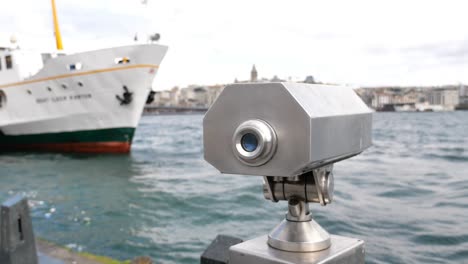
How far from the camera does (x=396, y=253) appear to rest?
22.8ft

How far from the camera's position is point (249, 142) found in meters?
1.13

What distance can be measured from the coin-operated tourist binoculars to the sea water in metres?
5.77

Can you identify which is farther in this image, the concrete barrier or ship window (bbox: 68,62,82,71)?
ship window (bbox: 68,62,82,71)

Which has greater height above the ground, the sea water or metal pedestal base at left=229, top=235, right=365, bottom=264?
metal pedestal base at left=229, top=235, right=365, bottom=264

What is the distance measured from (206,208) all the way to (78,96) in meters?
13.5

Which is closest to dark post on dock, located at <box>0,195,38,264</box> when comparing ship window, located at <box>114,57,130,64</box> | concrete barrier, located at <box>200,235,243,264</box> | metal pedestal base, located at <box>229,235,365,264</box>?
concrete barrier, located at <box>200,235,243,264</box>

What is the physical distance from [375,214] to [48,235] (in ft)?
22.3

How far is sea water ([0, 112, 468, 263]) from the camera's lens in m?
7.48

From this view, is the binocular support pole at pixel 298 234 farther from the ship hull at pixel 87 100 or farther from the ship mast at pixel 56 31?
the ship mast at pixel 56 31

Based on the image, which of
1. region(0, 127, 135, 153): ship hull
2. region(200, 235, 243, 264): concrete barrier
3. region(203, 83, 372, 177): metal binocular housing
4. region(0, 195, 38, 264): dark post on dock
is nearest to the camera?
region(203, 83, 372, 177): metal binocular housing

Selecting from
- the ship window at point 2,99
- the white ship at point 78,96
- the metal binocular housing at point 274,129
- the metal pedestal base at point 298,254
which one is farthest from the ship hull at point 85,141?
the metal binocular housing at point 274,129

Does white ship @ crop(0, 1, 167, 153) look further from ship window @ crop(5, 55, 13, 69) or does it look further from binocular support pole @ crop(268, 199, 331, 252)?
binocular support pole @ crop(268, 199, 331, 252)

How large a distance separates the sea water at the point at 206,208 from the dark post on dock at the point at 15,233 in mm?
2801

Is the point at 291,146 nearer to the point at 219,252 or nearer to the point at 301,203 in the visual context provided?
the point at 301,203
